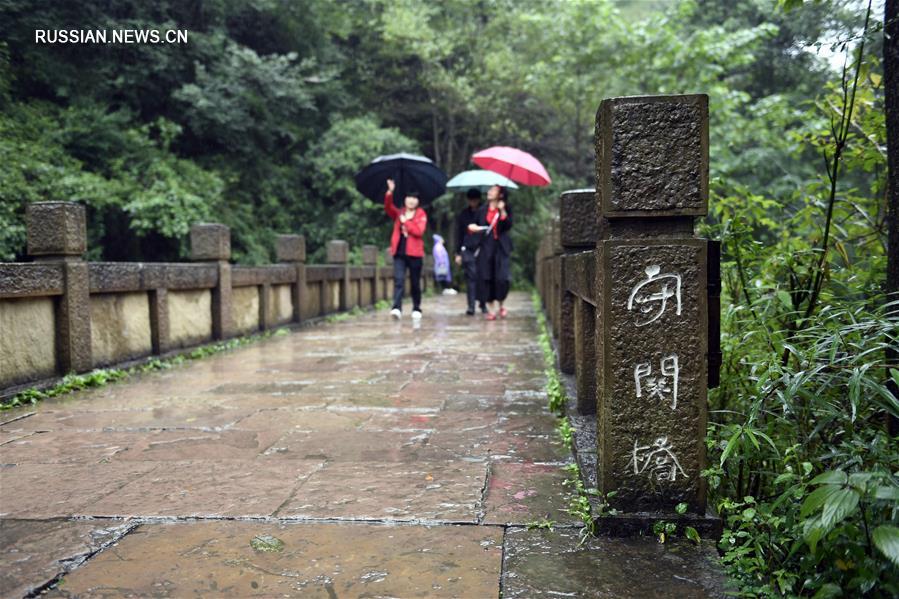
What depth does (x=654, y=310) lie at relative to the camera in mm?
2498

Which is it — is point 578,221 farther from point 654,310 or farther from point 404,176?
point 404,176

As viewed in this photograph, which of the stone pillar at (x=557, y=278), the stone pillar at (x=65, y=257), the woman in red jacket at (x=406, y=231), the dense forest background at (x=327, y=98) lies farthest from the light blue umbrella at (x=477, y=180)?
the stone pillar at (x=65, y=257)

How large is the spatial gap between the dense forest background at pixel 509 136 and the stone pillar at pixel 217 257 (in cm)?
447

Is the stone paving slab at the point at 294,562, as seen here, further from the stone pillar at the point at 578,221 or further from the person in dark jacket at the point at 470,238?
the person in dark jacket at the point at 470,238

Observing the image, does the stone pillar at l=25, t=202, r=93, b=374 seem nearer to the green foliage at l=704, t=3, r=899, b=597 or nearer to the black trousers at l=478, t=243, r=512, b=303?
the green foliage at l=704, t=3, r=899, b=597

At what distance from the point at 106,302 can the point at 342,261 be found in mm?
6670

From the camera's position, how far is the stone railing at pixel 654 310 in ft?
8.05

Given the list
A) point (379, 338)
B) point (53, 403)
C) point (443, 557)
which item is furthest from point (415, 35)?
point (443, 557)

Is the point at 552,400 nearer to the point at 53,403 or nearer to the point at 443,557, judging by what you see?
the point at 443,557

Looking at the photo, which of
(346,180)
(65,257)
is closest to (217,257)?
(65,257)

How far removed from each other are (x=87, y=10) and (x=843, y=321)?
48.5 feet

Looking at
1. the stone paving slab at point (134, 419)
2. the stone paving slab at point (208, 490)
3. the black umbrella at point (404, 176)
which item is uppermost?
the black umbrella at point (404, 176)

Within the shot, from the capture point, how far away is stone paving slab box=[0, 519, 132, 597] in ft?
7.16

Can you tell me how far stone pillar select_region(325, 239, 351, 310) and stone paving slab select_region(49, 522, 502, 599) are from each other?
10125 mm
